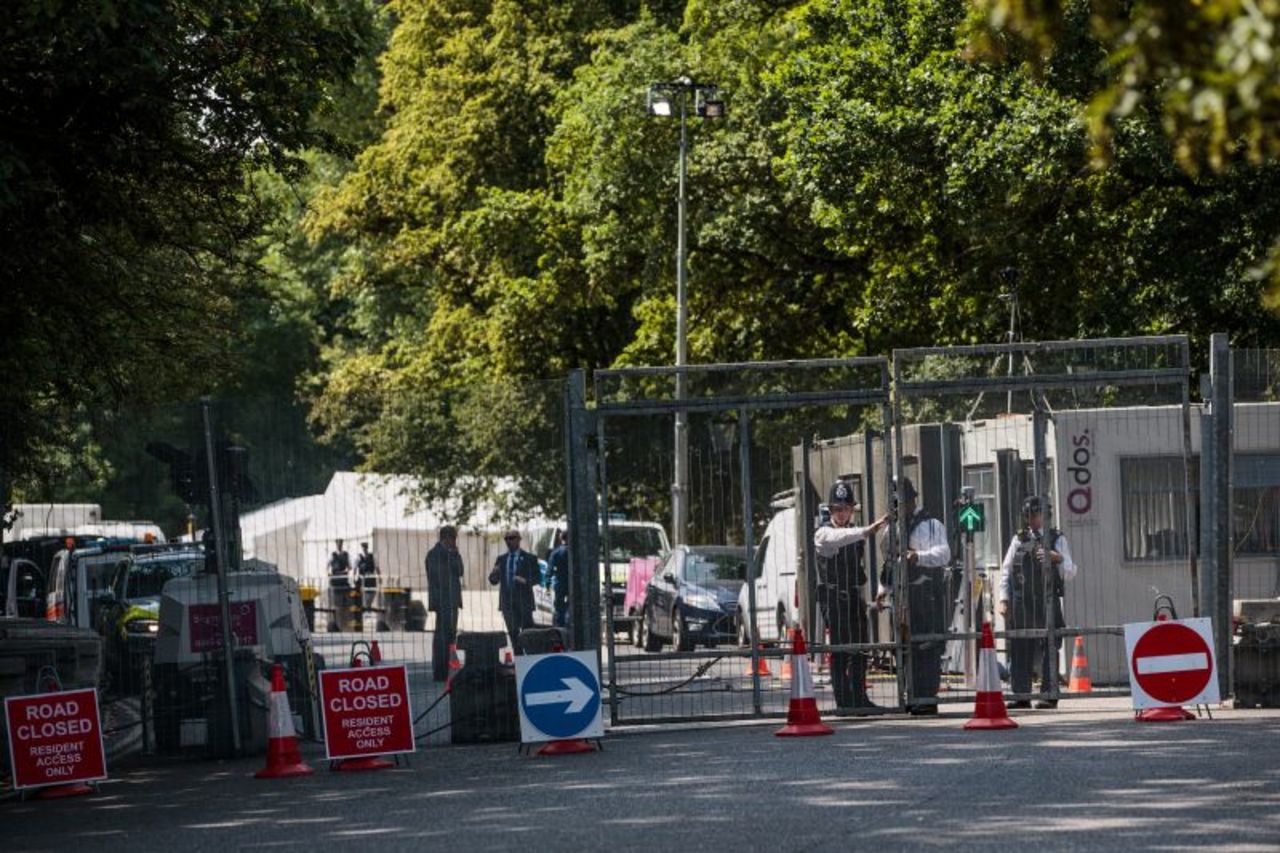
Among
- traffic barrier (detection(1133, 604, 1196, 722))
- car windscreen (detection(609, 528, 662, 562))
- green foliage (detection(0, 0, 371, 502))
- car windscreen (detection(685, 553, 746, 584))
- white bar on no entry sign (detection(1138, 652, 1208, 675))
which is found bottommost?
traffic barrier (detection(1133, 604, 1196, 722))

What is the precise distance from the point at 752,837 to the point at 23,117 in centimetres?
845

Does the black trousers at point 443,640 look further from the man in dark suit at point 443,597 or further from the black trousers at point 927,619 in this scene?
the black trousers at point 927,619

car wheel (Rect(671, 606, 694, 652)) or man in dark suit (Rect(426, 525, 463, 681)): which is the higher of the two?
man in dark suit (Rect(426, 525, 463, 681))

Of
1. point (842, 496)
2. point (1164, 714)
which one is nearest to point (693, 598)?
point (842, 496)

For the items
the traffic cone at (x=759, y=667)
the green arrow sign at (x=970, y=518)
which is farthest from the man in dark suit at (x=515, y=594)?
the green arrow sign at (x=970, y=518)

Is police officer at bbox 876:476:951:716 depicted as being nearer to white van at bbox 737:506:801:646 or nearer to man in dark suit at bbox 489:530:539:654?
white van at bbox 737:506:801:646

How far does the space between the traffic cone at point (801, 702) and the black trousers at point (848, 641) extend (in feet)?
5.01

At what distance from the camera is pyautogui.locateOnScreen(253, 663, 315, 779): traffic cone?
1623 centimetres

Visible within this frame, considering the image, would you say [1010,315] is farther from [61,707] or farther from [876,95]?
[61,707]

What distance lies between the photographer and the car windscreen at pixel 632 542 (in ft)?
64.9

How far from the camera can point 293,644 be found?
18562 millimetres

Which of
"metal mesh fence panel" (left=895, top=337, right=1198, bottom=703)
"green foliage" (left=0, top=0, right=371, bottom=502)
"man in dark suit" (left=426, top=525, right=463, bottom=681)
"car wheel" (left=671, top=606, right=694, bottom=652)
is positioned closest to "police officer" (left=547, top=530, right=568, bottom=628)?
"man in dark suit" (left=426, top=525, right=463, bottom=681)

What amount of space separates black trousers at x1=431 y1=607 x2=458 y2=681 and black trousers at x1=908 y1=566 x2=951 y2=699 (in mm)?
3832

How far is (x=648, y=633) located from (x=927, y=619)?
248cm
